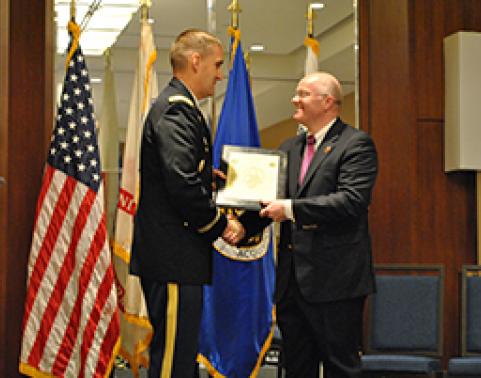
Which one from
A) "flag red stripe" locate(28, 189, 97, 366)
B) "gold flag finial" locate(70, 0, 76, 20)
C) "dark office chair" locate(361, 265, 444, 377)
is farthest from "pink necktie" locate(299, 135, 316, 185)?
"gold flag finial" locate(70, 0, 76, 20)

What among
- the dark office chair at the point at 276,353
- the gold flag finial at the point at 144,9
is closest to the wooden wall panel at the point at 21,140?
the gold flag finial at the point at 144,9

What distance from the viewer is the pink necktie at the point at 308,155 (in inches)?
180

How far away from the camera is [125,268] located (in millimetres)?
5926

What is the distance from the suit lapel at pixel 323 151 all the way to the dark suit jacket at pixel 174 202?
22.7 inches

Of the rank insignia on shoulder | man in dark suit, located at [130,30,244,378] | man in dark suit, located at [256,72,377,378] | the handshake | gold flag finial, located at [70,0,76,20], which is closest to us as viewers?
man in dark suit, located at [130,30,244,378]

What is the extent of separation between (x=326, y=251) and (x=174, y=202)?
81cm

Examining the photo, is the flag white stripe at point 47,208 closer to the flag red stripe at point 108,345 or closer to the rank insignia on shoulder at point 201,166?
the flag red stripe at point 108,345

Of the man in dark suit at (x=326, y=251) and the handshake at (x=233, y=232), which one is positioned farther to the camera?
the man in dark suit at (x=326, y=251)

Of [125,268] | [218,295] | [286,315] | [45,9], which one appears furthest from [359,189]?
[45,9]

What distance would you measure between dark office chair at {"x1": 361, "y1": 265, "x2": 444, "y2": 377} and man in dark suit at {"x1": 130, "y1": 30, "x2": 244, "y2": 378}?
6.34 ft

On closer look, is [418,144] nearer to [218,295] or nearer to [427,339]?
[427,339]

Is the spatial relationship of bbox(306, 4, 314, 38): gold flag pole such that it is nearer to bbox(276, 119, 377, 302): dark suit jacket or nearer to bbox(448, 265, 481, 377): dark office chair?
bbox(448, 265, 481, 377): dark office chair

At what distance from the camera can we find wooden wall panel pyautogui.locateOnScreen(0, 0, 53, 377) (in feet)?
18.7

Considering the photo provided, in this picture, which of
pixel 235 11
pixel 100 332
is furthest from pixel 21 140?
pixel 235 11
